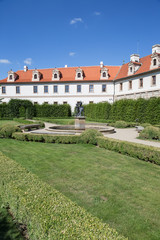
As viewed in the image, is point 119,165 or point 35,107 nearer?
Result: point 119,165

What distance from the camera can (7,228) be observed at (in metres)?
3.64

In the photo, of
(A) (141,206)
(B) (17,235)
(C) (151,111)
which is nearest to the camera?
(B) (17,235)

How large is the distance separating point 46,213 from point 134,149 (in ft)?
22.0

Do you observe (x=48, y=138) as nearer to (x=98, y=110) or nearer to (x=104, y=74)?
(x=98, y=110)

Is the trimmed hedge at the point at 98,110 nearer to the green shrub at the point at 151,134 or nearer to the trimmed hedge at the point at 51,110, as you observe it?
the trimmed hedge at the point at 51,110

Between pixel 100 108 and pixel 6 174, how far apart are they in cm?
2934

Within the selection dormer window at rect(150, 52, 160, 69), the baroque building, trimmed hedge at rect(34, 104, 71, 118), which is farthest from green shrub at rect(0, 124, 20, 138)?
the baroque building

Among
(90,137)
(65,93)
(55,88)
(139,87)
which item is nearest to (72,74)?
(65,93)

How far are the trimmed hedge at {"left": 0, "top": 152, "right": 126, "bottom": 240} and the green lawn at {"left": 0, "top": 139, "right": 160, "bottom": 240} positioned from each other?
1203 mm

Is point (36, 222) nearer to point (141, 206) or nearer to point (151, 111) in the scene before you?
point (141, 206)

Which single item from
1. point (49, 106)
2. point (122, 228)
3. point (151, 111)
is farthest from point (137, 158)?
point (49, 106)

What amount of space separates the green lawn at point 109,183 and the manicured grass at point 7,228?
5.14ft

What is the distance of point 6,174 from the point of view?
4.63 m

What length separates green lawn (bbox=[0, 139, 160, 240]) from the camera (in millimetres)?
3893
